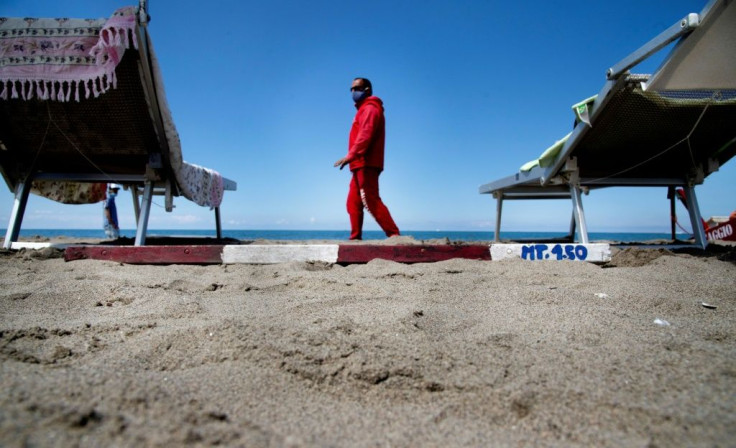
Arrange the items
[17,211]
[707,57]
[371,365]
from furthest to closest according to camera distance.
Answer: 1. [17,211]
2. [707,57]
3. [371,365]

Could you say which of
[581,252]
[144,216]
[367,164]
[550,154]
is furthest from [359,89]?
[581,252]

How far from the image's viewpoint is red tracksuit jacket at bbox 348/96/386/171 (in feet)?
12.9

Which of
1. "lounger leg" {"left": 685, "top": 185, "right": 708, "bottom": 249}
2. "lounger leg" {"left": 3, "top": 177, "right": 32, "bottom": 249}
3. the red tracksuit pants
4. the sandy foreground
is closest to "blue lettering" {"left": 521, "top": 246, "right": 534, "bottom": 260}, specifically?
the sandy foreground

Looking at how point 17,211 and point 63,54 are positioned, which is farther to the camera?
point 17,211

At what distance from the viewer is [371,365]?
94cm

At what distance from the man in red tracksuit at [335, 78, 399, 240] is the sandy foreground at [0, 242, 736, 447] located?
2.25 meters

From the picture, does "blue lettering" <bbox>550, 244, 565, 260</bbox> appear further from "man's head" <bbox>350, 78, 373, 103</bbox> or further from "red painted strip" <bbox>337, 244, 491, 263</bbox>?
"man's head" <bbox>350, 78, 373, 103</bbox>

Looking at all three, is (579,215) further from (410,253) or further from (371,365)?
(371,365)

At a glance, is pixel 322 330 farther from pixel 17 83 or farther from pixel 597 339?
pixel 17 83

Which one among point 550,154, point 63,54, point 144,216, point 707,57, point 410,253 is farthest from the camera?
point 550,154

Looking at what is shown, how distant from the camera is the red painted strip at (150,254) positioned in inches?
97.6

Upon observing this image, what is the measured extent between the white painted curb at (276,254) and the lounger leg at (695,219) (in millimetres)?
3122

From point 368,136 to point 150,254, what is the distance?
2306 mm

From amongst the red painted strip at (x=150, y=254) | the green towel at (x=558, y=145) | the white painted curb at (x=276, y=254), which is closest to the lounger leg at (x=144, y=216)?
the red painted strip at (x=150, y=254)
